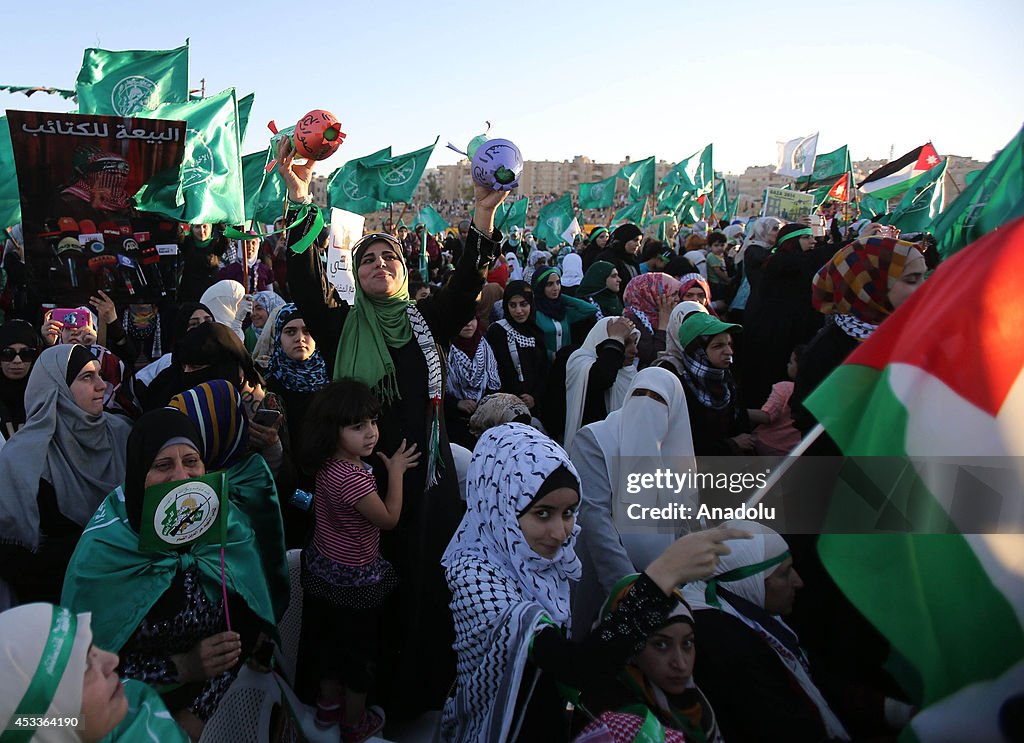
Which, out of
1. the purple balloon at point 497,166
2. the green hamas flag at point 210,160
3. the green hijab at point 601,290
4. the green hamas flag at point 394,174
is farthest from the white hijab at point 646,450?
the green hamas flag at point 394,174

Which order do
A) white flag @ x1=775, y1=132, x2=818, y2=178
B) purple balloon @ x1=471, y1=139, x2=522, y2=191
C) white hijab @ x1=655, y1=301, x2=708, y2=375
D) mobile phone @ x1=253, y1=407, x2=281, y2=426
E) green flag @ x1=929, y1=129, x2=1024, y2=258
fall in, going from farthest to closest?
white flag @ x1=775, y1=132, x2=818, y2=178
white hijab @ x1=655, y1=301, x2=708, y2=375
mobile phone @ x1=253, y1=407, x2=281, y2=426
purple balloon @ x1=471, y1=139, x2=522, y2=191
green flag @ x1=929, y1=129, x2=1024, y2=258

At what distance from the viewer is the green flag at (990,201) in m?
1.55

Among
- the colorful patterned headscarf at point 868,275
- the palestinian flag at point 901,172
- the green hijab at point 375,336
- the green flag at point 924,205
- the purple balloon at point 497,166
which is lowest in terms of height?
the green hijab at point 375,336

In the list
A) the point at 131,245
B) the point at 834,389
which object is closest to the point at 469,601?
the point at 834,389

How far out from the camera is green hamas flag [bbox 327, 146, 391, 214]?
11383 mm

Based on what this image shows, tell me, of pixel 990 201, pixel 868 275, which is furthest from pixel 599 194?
pixel 990 201

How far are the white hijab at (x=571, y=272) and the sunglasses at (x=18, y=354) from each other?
7.02 m

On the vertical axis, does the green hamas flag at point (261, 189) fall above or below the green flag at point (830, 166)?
below

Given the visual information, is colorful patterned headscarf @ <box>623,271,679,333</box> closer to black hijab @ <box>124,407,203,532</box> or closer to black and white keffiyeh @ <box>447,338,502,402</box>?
black and white keffiyeh @ <box>447,338,502,402</box>

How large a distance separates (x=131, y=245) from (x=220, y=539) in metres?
3.64

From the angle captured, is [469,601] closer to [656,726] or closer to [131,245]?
[656,726]

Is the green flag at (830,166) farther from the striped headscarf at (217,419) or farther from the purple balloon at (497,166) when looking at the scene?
the striped headscarf at (217,419)

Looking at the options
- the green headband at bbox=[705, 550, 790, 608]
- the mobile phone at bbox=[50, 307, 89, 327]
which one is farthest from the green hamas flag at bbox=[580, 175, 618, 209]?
the green headband at bbox=[705, 550, 790, 608]

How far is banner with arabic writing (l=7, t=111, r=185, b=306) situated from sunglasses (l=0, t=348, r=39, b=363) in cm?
104
